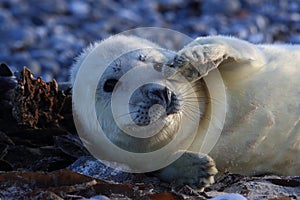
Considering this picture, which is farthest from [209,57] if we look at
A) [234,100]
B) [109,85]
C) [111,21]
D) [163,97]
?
[111,21]

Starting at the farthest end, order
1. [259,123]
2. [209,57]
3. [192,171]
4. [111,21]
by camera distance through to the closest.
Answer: [111,21] → [259,123] → [209,57] → [192,171]

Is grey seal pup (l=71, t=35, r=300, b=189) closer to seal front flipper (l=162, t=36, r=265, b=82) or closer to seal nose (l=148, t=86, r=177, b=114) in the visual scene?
seal front flipper (l=162, t=36, r=265, b=82)

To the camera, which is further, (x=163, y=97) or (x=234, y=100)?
(x=234, y=100)

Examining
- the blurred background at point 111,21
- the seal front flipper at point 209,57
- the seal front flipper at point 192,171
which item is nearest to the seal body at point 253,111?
the seal front flipper at point 209,57

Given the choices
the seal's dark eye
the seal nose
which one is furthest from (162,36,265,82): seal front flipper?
the seal's dark eye

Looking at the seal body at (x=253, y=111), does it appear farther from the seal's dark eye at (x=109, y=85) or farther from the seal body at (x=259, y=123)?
the seal's dark eye at (x=109, y=85)

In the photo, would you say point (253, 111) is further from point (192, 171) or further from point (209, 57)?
point (192, 171)
